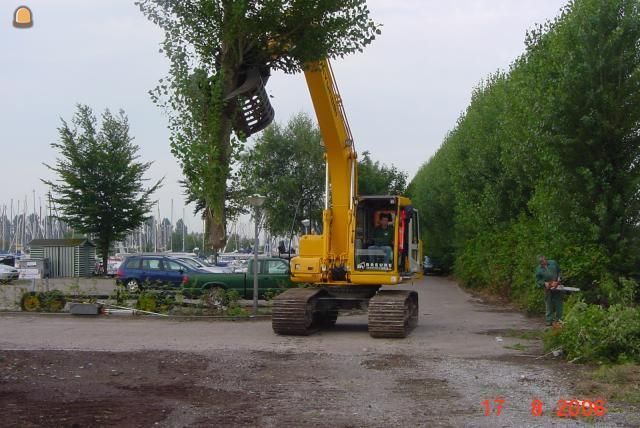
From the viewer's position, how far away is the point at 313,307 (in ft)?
58.3

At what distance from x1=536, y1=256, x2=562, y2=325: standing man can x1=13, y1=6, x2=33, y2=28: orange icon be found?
13581 mm

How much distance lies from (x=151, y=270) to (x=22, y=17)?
20813mm

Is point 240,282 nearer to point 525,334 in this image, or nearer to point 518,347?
point 525,334

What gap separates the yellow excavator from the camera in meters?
17.2

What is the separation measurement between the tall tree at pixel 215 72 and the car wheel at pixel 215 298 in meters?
10.7

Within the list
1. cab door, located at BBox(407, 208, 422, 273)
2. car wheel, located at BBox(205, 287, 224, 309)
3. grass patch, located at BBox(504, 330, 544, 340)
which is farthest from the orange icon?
car wheel, located at BBox(205, 287, 224, 309)

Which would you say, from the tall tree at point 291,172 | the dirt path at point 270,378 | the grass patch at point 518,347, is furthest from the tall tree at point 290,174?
the grass patch at point 518,347

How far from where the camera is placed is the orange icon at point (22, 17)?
8.47 m

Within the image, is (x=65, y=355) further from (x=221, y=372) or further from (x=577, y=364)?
(x=577, y=364)

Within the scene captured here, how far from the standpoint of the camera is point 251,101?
38.2 feet

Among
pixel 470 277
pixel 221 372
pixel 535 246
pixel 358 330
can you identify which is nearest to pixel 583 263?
pixel 535 246

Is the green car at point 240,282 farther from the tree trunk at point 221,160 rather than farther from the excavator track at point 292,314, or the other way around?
the tree trunk at point 221,160

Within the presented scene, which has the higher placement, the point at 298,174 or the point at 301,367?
the point at 298,174

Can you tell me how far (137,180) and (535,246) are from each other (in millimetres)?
27589
